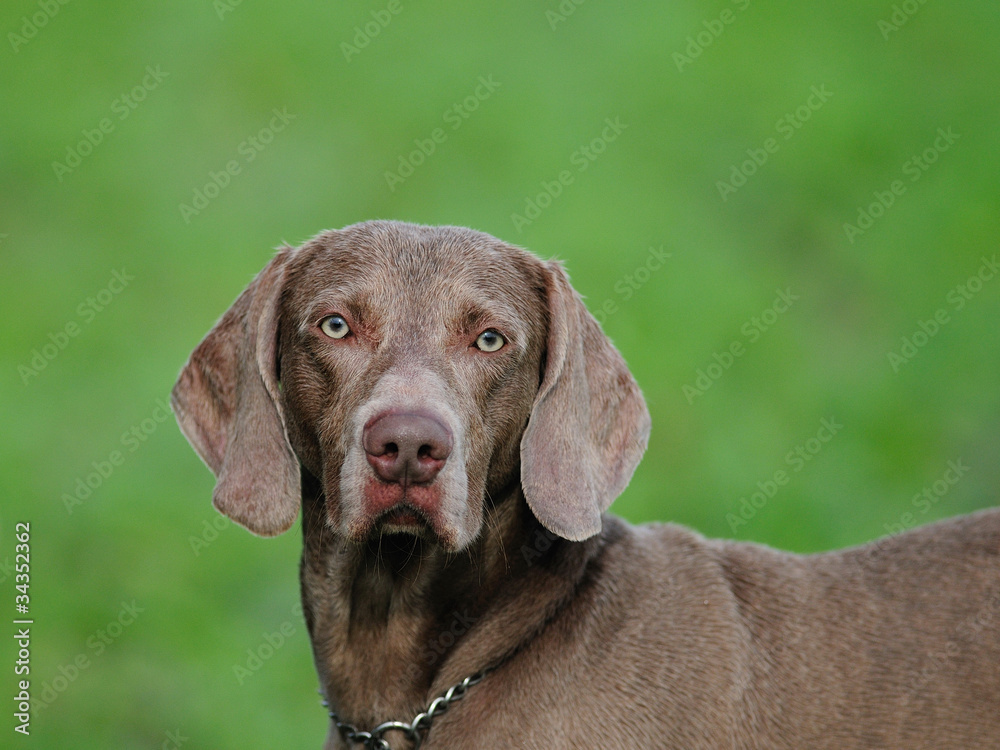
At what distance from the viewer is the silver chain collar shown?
4.43 m

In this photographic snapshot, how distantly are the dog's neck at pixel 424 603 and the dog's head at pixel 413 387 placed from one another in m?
0.22

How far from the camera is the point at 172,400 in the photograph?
4.78 meters

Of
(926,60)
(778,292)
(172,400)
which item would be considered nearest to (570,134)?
(778,292)

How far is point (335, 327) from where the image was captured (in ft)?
14.8

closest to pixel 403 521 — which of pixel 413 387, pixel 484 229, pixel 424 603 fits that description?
pixel 413 387

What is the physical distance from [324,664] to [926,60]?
44.6 feet

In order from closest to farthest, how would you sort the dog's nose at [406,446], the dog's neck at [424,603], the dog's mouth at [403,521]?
the dog's nose at [406,446] → the dog's mouth at [403,521] → the dog's neck at [424,603]

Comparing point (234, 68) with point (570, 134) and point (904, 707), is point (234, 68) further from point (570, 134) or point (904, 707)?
point (904, 707)

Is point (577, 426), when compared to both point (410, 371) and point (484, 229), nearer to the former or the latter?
point (410, 371)

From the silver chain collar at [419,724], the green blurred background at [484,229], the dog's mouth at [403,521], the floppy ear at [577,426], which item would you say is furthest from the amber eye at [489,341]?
the green blurred background at [484,229]

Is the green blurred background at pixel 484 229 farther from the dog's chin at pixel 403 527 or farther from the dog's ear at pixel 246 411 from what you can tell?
the dog's chin at pixel 403 527

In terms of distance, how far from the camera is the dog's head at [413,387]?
4172mm

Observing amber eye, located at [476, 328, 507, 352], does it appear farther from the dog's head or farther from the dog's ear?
the dog's ear

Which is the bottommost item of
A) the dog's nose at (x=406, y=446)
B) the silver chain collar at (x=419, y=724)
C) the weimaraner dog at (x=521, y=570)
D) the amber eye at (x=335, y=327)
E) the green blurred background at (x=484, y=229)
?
the green blurred background at (x=484, y=229)
